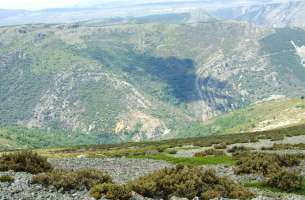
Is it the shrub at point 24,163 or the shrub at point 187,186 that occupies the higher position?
the shrub at point 24,163

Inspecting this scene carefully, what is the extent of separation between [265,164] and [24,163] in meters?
17.8

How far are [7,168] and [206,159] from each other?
74.5ft

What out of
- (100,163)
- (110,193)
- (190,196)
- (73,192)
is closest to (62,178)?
(73,192)

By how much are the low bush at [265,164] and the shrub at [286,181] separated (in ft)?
7.98

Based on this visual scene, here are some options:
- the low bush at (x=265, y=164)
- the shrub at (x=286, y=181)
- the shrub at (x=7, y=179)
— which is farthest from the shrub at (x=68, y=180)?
the low bush at (x=265, y=164)

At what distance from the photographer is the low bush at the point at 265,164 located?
40.6 metres

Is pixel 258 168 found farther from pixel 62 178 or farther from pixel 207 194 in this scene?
pixel 62 178

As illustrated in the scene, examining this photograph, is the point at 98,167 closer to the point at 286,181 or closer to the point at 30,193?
the point at 286,181

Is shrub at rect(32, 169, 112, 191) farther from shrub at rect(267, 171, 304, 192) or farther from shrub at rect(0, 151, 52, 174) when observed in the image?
shrub at rect(267, 171, 304, 192)

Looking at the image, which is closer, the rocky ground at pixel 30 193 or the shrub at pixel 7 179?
the rocky ground at pixel 30 193

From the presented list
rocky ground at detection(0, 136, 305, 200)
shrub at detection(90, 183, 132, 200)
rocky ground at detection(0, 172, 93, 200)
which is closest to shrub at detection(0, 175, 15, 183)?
rocky ground at detection(0, 136, 305, 200)

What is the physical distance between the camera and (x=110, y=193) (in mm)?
28438

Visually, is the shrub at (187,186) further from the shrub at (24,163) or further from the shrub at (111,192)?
the shrub at (24,163)

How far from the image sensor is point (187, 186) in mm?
31844
